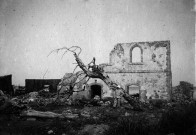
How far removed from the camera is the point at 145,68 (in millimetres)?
14508

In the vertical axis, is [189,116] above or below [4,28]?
below

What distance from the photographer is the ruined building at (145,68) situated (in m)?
14.1

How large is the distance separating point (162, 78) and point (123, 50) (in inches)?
158

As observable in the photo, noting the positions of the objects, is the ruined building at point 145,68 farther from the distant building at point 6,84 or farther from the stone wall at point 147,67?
the distant building at point 6,84

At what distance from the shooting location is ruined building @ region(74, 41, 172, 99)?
14117 mm

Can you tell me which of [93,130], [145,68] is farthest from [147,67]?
[93,130]

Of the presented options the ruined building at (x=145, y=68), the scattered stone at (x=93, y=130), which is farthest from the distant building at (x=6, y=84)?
the scattered stone at (x=93, y=130)

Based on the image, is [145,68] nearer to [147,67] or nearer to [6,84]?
[147,67]

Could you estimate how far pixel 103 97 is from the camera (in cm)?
1512

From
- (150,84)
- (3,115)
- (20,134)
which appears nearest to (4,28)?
(3,115)

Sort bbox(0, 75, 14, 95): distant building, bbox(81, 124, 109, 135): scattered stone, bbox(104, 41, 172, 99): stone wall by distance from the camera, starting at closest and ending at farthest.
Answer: bbox(81, 124, 109, 135): scattered stone, bbox(104, 41, 172, 99): stone wall, bbox(0, 75, 14, 95): distant building

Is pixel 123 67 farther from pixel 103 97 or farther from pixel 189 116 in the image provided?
pixel 189 116

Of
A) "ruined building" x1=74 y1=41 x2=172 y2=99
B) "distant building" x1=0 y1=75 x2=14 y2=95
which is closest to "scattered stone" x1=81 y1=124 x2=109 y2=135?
"ruined building" x1=74 y1=41 x2=172 y2=99

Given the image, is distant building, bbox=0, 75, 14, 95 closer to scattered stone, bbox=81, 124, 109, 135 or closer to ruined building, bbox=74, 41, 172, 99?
ruined building, bbox=74, 41, 172, 99
